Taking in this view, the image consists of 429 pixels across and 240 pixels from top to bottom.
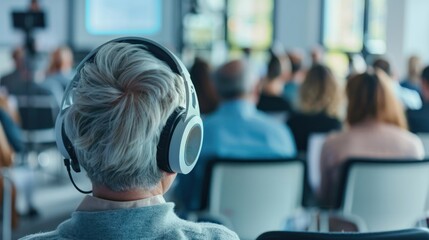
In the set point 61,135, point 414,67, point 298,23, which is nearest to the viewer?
point 61,135

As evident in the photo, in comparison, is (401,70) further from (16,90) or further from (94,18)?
(16,90)

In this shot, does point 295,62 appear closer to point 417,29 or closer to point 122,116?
point 417,29

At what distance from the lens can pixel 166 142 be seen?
142 cm

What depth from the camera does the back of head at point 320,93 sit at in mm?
4887

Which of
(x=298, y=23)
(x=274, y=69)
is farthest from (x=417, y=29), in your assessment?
(x=274, y=69)

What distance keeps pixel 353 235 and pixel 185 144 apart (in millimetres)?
413

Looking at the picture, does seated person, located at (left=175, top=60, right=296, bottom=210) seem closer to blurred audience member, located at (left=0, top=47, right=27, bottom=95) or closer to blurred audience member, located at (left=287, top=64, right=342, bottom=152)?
blurred audience member, located at (left=287, top=64, right=342, bottom=152)

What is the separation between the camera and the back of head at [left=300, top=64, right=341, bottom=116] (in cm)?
489

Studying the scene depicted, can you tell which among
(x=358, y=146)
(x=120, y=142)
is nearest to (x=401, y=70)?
(x=358, y=146)

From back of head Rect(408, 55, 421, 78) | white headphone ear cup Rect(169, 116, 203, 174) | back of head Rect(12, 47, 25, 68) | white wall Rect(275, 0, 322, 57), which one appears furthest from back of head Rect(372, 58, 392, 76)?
white wall Rect(275, 0, 322, 57)

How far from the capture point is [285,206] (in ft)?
11.6

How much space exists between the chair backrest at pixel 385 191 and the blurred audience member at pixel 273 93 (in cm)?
245

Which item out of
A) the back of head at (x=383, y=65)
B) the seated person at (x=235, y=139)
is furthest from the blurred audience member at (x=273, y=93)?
the seated person at (x=235, y=139)

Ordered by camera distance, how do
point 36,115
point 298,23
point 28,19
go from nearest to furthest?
1. point 36,115
2. point 28,19
3. point 298,23
